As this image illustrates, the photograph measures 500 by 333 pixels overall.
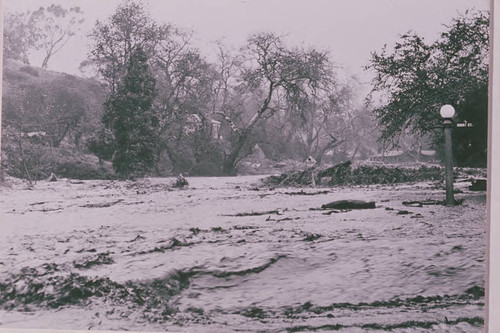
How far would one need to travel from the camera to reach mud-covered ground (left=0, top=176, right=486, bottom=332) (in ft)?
9.74

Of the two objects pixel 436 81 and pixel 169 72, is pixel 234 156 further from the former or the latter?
pixel 436 81

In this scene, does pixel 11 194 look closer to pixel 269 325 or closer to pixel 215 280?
pixel 215 280

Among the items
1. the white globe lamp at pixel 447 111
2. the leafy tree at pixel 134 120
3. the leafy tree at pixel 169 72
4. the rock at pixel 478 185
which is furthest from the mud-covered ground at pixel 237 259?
the white globe lamp at pixel 447 111

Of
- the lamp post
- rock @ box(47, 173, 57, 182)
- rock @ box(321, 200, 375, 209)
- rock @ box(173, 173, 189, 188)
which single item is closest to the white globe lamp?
the lamp post

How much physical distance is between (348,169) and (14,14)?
8.56ft

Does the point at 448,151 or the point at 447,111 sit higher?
the point at 447,111

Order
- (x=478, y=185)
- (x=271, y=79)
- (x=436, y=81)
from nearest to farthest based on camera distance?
(x=478, y=185)
(x=436, y=81)
(x=271, y=79)

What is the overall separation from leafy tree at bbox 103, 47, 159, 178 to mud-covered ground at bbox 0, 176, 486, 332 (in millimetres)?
163

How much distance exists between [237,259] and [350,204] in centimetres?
84

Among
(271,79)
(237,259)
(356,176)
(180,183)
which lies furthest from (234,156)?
(356,176)

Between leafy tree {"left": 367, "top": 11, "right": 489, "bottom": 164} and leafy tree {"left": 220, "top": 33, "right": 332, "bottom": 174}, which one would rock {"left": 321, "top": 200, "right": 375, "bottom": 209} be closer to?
leafy tree {"left": 367, "top": 11, "right": 489, "bottom": 164}

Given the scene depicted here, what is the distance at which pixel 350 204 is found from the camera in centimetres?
330

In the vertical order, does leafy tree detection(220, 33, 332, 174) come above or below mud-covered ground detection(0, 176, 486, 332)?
above

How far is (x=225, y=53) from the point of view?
11.4 feet
